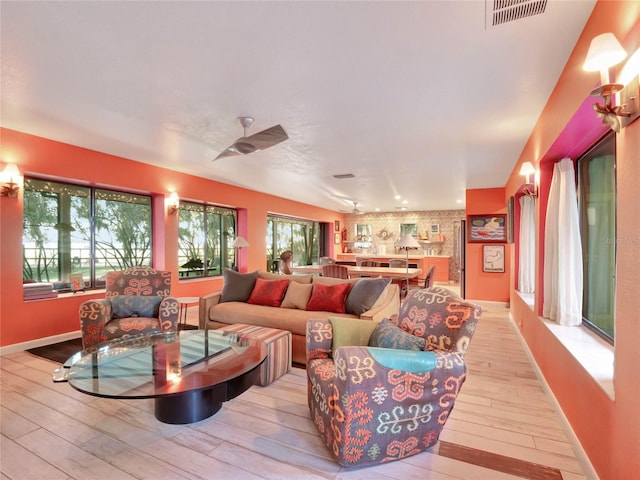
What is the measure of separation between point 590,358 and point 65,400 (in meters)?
3.81

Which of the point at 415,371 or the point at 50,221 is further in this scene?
the point at 50,221

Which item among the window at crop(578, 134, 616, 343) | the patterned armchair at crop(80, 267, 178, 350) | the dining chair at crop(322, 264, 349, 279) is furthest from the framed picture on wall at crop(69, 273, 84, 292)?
the window at crop(578, 134, 616, 343)

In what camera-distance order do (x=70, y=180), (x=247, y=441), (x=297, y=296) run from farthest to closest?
(x=70, y=180) → (x=297, y=296) → (x=247, y=441)

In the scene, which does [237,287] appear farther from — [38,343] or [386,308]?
[38,343]

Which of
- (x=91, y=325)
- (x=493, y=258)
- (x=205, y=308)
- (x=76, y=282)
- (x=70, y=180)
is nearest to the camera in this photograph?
(x=91, y=325)

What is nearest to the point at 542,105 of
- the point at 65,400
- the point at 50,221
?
the point at 65,400

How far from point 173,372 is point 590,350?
2798 millimetres

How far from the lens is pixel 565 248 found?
2.56 m

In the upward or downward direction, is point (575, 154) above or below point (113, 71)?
below

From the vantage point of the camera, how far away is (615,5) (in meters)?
1.47

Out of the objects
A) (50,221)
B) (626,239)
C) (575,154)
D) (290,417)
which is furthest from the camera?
(50,221)

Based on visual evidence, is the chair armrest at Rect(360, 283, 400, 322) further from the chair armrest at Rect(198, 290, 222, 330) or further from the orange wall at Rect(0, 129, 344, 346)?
the orange wall at Rect(0, 129, 344, 346)

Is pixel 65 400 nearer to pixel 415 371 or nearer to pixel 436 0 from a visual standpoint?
pixel 415 371

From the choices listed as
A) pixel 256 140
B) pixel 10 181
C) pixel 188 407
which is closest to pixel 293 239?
pixel 10 181
